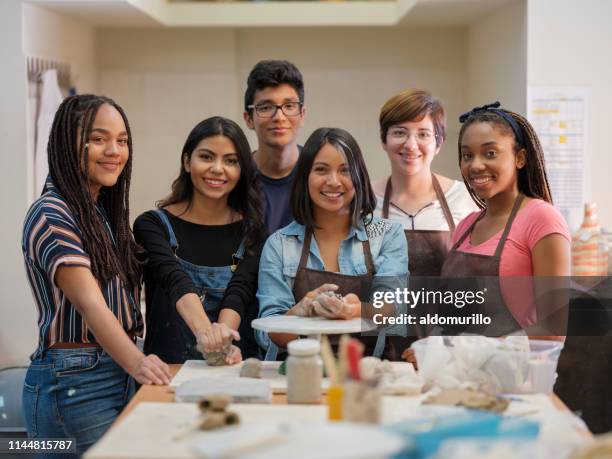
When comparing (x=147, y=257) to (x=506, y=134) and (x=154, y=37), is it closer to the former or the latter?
(x=506, y=134)

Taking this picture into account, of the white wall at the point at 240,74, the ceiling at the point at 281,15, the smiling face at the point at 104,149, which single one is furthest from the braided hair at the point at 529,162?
the white wall at the point at 240,74

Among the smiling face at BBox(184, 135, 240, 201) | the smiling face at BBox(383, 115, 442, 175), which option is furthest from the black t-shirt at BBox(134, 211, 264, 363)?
the smiling face at BBox(383, 115, 442, 175)

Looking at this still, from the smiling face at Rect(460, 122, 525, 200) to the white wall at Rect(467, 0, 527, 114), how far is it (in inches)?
61.2

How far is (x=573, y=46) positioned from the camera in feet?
12.8

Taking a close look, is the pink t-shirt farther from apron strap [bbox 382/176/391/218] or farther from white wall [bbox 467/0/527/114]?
white wall [bbox 467/0/527/114]

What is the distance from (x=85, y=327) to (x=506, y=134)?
132 centimetres

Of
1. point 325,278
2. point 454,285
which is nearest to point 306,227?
point 325,278

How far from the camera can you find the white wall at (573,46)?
390 cm

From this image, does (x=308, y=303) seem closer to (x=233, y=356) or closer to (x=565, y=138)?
→ (x=233, y=356)

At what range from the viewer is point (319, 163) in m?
2.55

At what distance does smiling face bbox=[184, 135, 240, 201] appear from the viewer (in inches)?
103

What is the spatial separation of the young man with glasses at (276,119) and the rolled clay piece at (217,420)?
1439 millimetres
